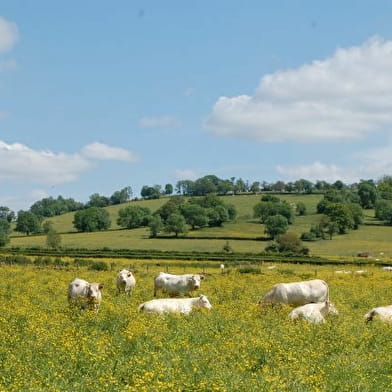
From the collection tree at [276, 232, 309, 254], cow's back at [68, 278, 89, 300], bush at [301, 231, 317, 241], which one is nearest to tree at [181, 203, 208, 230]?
bush at [301, 231, 317, 241]

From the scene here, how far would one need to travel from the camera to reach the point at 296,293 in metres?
22.2

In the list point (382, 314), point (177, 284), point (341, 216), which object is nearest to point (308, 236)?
point (341, 216)

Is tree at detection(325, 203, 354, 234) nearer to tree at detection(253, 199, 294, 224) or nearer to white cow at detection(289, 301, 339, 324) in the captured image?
tree at detection(253, 199, 294, 224)

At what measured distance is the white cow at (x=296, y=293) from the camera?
21828 mm

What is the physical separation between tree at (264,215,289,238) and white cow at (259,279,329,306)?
105 meters

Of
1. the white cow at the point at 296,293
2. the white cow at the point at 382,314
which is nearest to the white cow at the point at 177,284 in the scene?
the white cow at the point at 296,293

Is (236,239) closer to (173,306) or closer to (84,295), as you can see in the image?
(84,295)

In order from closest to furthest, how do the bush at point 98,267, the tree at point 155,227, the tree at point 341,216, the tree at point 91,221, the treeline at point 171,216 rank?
1. the bush at point 98,267
2. the tree at point 341,216
3. the tree at point 155,227
4. the treeline at point 171,216
5. the tree at point 91,221

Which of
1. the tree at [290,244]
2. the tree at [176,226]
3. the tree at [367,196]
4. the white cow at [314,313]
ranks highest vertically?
the tree at [367,196]

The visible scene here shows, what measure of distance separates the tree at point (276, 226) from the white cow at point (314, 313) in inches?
4292

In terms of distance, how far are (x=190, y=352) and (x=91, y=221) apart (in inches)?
5542

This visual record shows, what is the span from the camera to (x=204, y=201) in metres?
157

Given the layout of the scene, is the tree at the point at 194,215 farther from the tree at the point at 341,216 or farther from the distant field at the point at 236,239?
the tree at the point at 341,216

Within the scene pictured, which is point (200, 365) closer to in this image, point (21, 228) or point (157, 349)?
point (157, 349)
